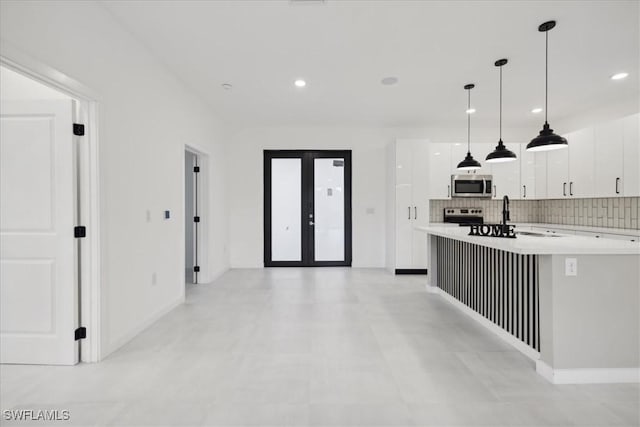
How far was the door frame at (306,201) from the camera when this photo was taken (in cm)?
609

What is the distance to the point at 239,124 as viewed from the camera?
5.88m

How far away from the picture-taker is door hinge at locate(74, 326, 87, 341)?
2.38 m

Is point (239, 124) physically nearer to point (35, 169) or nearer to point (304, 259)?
point (304, 259)

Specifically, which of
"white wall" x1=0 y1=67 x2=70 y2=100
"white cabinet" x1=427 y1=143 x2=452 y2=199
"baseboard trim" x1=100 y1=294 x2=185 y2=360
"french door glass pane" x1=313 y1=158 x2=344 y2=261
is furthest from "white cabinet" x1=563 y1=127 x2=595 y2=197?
"white wall" x1=0 y1=67 x2=70 y2=100

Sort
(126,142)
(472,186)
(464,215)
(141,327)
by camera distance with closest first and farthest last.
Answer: (126,142) < (141,327) < (472,186) < (464,215)

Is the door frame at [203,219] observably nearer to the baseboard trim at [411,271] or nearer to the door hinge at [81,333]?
the door hinge at [81,333]

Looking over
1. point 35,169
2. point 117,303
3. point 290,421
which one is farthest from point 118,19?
point 290,421

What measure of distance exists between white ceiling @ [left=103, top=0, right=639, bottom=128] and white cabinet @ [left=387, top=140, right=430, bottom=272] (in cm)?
88

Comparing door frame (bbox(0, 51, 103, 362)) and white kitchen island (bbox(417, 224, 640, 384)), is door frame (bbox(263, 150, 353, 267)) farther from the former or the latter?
white kitchen island (bbox(417, 224, 640, 384))

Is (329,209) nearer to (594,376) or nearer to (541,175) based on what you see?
(541,175)

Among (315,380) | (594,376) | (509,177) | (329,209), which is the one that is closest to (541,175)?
(509,177)

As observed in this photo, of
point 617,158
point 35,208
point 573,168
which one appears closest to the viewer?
point 35,208

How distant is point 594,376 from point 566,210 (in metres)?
4.47

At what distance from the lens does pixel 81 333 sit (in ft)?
7.86
